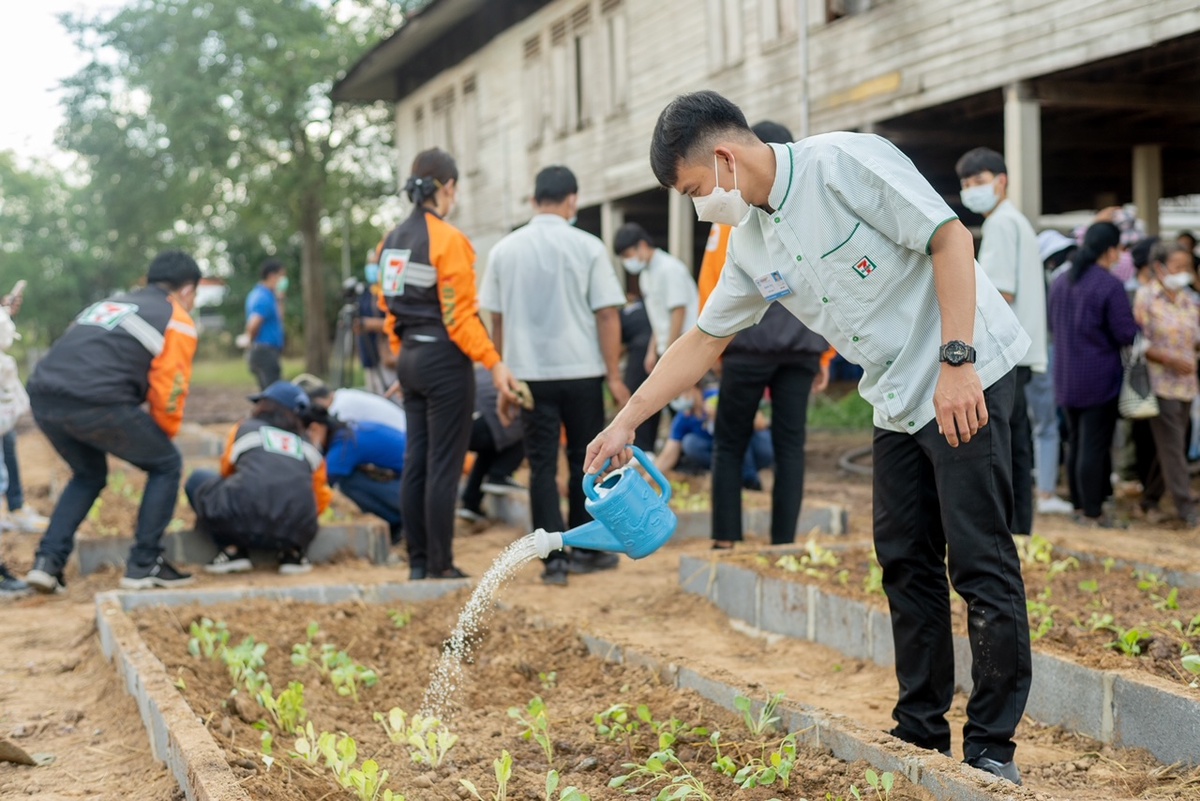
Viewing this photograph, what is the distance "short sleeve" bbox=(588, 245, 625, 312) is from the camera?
680cm

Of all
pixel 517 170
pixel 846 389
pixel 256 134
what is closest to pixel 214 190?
pixel 256 134

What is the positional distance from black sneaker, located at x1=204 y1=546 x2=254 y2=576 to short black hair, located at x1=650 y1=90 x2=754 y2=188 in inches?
195

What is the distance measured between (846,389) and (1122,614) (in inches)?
627

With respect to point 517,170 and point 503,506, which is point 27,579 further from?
point 517,170

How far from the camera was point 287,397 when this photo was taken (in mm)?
7445

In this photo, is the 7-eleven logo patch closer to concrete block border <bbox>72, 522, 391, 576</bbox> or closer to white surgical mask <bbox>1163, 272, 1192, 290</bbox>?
concrete block border <bbox>72, 522, 391, 576</bbox>

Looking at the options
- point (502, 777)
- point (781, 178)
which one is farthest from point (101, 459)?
point (781, 178)

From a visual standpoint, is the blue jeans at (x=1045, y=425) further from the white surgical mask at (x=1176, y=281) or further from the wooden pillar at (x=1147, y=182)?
the wooden pillar at (x=1147, y=182)

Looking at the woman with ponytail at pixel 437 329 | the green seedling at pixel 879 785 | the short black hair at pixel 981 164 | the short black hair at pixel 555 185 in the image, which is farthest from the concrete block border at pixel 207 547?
the green seedling at pixel 879 785

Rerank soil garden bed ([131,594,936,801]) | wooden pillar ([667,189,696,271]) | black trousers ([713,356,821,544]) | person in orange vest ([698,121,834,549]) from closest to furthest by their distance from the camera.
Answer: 1. soil garden bed ([131,594,936,801])
2. person in orange vest ([698,121,834,549])
3. black trousers ([713,356,821,544])
4. wooden pillar ([667,189,696,271])

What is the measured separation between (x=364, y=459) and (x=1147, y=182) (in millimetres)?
10052

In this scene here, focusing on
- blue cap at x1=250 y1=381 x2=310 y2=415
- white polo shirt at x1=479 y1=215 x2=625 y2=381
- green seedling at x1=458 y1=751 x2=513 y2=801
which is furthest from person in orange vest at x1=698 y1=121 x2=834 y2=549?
green seedling at x1=458 y1=751 x2=513 y2=801

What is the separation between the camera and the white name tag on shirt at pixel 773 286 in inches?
135

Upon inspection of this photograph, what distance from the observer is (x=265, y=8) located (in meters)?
31.6
